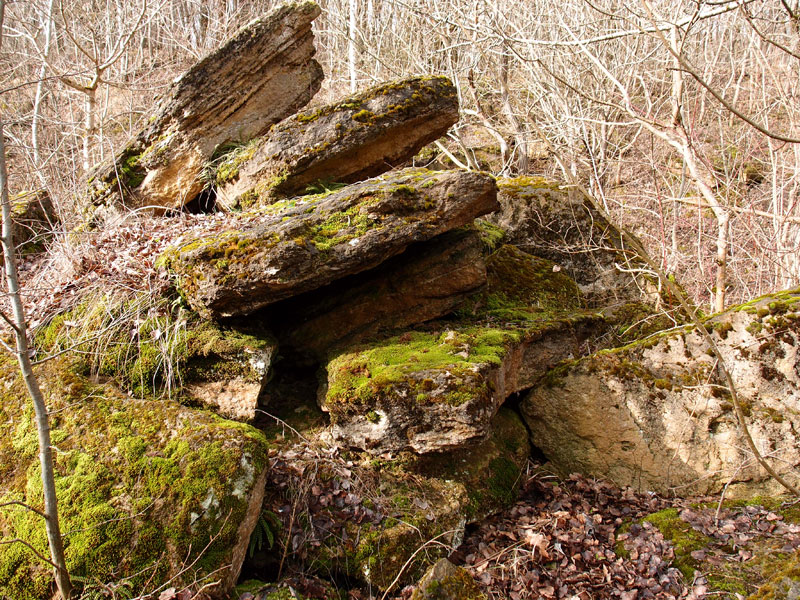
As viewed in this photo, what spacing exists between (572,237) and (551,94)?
317 cm

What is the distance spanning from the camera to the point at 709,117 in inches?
455

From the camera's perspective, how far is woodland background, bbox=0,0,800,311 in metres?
7.42

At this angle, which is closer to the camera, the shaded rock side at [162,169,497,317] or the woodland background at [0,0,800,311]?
the shaded rock side at [162,169,497,317]

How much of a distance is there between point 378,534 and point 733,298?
7.30 meters

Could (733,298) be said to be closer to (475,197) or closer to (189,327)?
(475,197)

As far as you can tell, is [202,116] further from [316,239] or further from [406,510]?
[406,510]

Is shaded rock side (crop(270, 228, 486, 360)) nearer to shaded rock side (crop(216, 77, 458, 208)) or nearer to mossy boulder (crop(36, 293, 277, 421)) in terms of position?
mossy boulder (crop(36, 293, 277, 421))

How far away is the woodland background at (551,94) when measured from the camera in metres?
7.42

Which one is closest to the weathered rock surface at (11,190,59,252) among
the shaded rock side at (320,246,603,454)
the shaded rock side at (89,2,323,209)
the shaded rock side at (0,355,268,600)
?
the shaded rock side at (89,2,323,209)

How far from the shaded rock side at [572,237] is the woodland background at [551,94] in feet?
1.59

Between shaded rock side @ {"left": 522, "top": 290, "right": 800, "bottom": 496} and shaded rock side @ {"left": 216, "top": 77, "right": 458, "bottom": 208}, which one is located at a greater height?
shaded rock side @ {"left": 216, "top": 77, "right": 458, "bottom": 208}

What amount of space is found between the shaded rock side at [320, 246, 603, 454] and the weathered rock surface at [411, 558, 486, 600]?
0.99 m

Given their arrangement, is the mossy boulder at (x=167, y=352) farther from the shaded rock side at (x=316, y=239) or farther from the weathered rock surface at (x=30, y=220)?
the weathered rock surface at (x=30, y=220)

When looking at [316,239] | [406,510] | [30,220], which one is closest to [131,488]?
[406,510]
